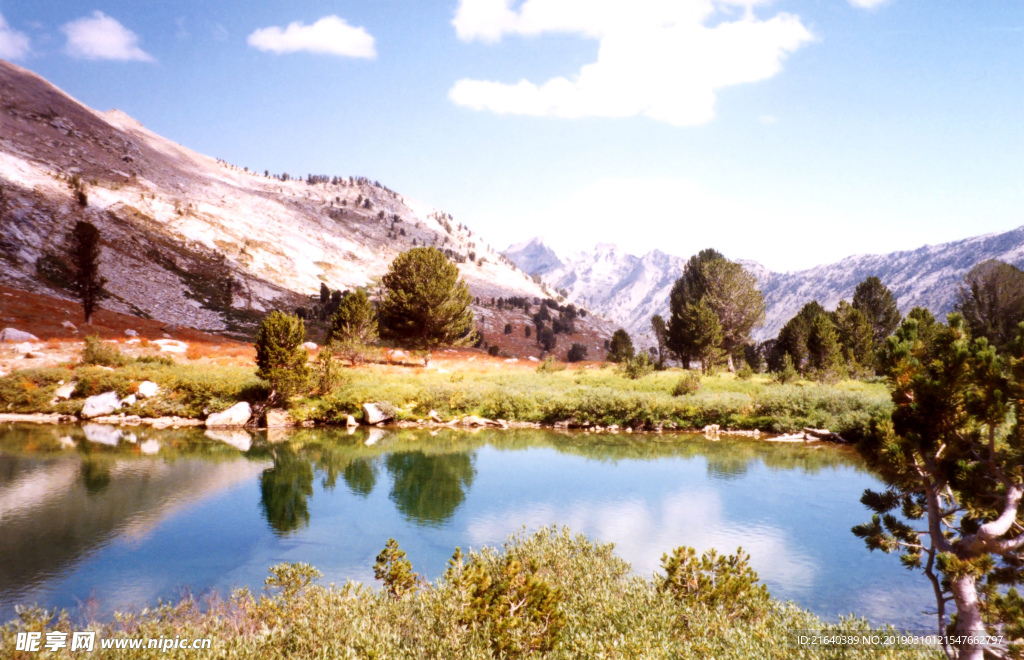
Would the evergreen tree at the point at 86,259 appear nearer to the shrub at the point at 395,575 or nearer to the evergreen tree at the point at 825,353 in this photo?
the shrub at the point at 395,575

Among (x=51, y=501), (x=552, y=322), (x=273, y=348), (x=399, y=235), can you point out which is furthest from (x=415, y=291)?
(x=399, y=235)

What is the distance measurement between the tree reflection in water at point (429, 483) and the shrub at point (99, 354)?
70.6 ft

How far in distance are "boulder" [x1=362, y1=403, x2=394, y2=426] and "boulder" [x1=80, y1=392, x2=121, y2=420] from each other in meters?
13.6

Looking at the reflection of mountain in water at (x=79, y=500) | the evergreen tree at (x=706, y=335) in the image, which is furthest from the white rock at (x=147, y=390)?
the evergreen tree at (x=706, y=335)

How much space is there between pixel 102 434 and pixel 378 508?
18312 millimetres

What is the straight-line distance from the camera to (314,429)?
31672 mm

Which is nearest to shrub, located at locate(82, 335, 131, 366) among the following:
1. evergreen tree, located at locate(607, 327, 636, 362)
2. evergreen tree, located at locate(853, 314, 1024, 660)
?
evergreen tree, located at locate(607, 327, 636, 362)

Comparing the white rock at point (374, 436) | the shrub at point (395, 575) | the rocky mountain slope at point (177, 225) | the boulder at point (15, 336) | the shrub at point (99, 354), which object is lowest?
the white rock at point (374, 436)

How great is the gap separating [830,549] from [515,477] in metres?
11.3

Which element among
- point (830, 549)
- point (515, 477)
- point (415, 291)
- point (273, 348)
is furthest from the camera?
point (415, 291)

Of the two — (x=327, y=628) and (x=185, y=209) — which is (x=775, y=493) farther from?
(x=185, y=209)

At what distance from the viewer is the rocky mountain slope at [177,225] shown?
81.3m

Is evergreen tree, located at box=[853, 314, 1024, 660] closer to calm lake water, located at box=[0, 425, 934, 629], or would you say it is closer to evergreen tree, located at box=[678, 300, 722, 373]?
calm lake water, located at box=[0, 425, 934, 629]

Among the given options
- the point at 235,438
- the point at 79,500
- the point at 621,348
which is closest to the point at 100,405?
the point at 235,438
